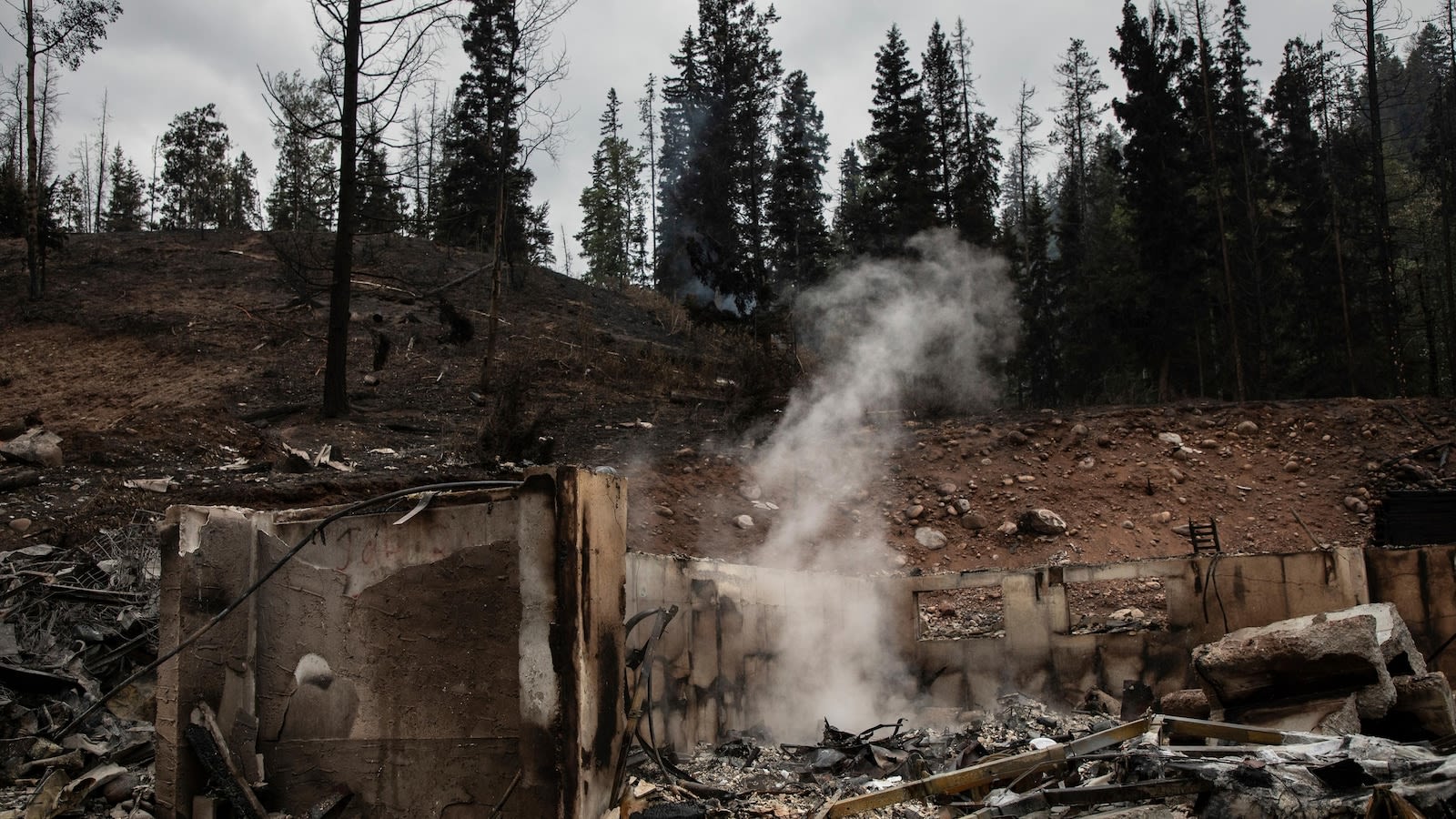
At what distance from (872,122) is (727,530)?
64.1 ft

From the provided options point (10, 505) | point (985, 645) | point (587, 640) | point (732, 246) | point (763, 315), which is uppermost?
point (732, 246)

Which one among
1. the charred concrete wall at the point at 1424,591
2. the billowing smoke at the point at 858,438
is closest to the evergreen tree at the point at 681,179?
the billowing smoke at the point at 858,438

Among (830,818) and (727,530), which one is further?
(727,530)

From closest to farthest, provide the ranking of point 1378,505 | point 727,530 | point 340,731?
point 340,731
point 727,530
point 1378,505

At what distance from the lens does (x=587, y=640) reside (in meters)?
4.70

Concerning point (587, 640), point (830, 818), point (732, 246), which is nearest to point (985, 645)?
point (830, 818)

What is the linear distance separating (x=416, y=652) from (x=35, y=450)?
29.6 feet

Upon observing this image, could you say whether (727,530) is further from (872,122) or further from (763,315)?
(872,122)

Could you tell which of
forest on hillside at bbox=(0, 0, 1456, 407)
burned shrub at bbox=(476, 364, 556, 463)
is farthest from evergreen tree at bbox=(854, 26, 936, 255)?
burned shrub at bbox=(476, 364, 556, 463)

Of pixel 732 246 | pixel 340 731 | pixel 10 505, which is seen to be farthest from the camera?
pixel 732 246

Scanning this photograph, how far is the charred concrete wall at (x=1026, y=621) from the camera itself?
938 centimetres

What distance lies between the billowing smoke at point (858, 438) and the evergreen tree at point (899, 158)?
1.09 meters

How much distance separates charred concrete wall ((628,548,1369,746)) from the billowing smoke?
0.73 ft

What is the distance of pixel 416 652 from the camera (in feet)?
16.3
